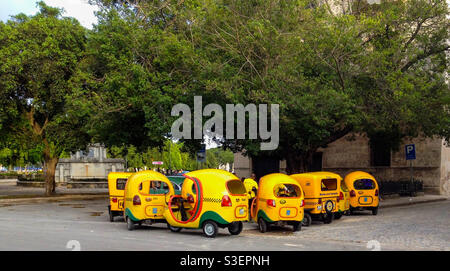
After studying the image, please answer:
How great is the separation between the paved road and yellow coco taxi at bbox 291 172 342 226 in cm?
43

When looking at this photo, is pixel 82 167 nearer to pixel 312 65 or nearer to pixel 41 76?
pixel 41 76

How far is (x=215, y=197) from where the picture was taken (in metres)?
12.9

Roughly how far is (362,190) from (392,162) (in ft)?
51.3

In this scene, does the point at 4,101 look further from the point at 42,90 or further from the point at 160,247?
the point at 160,247

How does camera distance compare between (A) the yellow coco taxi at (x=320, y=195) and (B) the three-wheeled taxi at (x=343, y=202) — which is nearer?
(A) the yellow coco taxi at (x=320, y=195)

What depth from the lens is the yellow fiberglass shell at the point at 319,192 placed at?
15.7 meters

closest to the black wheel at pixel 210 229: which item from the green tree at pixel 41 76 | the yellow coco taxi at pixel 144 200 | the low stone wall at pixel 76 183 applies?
the yellow coco taxi at pixel 144 200

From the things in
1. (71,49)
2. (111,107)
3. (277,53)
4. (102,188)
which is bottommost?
(102,188)

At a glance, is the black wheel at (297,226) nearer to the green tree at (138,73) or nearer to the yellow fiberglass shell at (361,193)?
the yellow fiberglass shell at (361,193)

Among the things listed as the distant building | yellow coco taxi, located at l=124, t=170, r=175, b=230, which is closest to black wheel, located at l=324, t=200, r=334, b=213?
yellow coco taxi, located at l=124, t=170, r=175, b=230

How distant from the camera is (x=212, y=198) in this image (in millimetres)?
12898

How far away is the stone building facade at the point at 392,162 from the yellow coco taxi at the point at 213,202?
16007 mm
